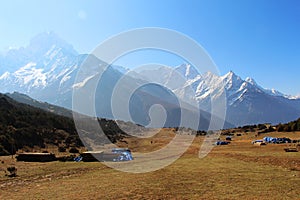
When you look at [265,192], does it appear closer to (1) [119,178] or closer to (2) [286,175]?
(2) [286,175]

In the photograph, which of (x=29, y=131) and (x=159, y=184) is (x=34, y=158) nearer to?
(x=159, y=184)

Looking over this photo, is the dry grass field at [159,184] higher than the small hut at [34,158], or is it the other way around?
the small hut at [34,158]

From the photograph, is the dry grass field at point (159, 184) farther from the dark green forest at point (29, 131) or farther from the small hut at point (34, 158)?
the dark green forest at point (29, 131)

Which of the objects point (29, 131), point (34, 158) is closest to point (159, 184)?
point (34, 158)

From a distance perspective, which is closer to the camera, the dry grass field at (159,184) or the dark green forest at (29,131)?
the dry grass field at (159,184)

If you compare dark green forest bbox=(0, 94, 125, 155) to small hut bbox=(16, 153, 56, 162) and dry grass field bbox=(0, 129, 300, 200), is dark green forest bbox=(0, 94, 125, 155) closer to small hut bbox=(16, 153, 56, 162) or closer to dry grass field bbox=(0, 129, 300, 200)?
small hut bbox=(16, 153, 56, 162)

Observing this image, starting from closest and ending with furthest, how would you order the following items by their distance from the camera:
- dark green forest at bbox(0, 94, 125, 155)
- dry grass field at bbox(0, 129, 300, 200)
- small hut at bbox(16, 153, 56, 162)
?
dry grass field at bbox(0, 129, 300, 200) → small hut at bbox(16, 153, 56, 162) → dark green forest at bbox(0, 94, 125, 155)

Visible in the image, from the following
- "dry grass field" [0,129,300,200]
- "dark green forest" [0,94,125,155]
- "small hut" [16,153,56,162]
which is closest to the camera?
"dry grass field" [0,129,300,200]

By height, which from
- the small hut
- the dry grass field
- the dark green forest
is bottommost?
the dry grass field

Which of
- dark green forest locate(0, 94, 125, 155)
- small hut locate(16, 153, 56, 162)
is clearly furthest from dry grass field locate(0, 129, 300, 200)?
dark green forest locate(0, 94, 125, 155)

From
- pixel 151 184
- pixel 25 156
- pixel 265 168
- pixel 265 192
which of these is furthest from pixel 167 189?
pixel 25 156

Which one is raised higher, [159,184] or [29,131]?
[29,131]

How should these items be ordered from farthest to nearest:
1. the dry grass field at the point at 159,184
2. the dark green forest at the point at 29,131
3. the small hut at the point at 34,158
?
the dark green forest at the point at 29,131 → the small hut at the point at 34,158 → the dry grass field at the point at 159,184

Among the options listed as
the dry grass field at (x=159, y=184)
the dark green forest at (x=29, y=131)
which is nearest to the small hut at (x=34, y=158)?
the dark green forest at (x=29, y=131)
